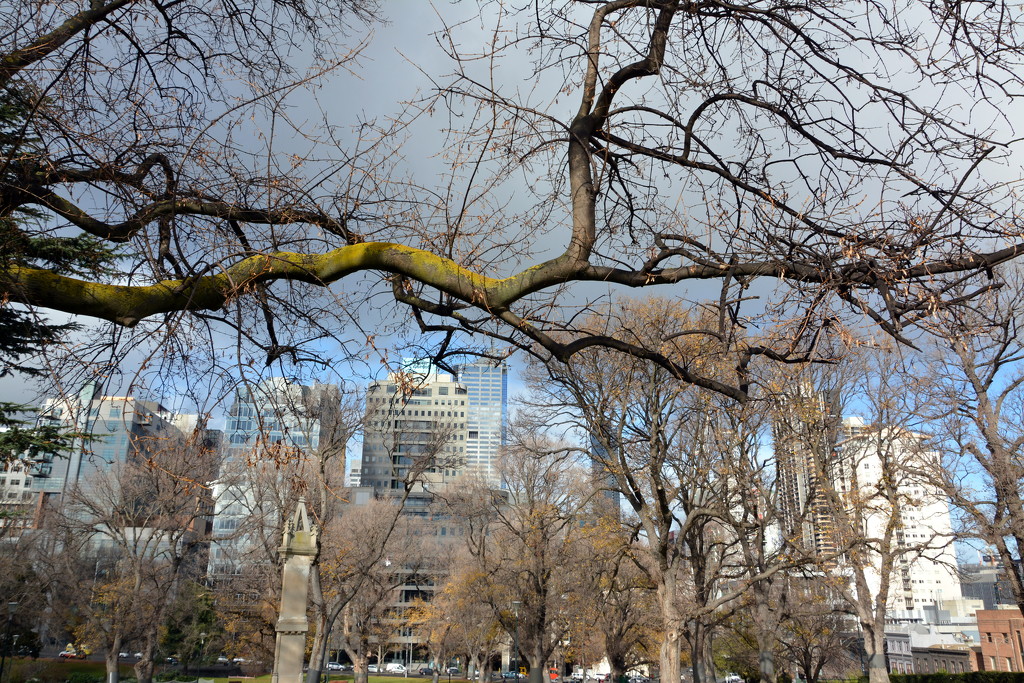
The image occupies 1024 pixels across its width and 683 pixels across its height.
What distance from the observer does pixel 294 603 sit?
13344mm

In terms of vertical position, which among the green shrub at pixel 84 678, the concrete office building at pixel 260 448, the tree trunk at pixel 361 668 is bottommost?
the green shrub at pixel 84 678

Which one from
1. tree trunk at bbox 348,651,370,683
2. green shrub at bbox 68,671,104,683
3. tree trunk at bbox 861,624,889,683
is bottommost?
green shrub at bbox 68,671,104,683

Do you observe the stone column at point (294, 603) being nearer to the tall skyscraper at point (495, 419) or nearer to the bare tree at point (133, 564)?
the tall skyscraper at point (495, 419)

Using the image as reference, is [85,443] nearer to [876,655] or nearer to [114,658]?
[876,655]

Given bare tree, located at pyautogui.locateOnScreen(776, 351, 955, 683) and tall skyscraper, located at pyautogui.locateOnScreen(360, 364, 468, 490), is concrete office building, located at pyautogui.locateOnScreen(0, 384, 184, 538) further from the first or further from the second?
bare tree, located at pyautogui.locateOnScreen(776, 351, 955, 683)

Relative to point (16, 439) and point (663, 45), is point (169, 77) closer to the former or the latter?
point (663, 45)

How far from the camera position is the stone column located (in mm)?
12875

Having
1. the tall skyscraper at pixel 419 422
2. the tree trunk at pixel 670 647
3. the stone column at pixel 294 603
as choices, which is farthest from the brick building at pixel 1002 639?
the stone column at pixel 294 603

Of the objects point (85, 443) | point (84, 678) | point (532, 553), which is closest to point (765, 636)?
point (532, 553)

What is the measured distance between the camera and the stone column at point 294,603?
42.2ft

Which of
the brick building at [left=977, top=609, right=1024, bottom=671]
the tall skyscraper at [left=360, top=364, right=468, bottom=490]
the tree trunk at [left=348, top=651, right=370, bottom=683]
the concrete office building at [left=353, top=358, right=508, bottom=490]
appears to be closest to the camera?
the tall skyscraper at [left=360, top=364, right=468, bottom=490]

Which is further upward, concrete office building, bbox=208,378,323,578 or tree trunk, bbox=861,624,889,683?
concrete office building, bbox=208,378,323,578

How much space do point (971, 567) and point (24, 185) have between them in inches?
1081

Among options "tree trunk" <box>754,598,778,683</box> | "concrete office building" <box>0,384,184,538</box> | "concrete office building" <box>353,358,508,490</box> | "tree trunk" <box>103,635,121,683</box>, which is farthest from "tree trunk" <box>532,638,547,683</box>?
"tree trunk" <box>103,635,121,683</box>
